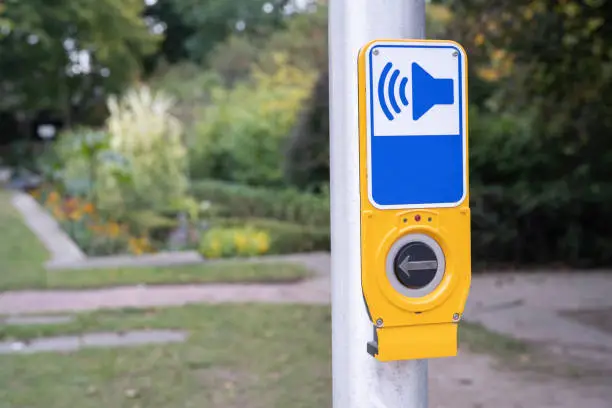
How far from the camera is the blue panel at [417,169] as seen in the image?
8.07 ft

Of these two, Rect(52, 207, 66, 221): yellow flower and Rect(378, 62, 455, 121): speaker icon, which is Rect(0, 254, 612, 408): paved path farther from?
Rect(52, 207, 66, 221): yellow flower

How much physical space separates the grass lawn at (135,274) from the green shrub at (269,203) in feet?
13.0

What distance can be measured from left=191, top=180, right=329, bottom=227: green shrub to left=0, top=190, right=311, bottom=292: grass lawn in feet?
13.0

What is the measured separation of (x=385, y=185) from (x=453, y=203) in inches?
8.1

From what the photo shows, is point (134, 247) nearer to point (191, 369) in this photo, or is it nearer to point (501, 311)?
point (501, 311)

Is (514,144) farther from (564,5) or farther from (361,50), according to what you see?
A: (361,50)

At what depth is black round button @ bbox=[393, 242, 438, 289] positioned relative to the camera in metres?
2.50

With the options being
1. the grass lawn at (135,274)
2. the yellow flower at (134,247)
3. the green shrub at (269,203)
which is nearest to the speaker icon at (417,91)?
Result: the grass lawn at (135,274)

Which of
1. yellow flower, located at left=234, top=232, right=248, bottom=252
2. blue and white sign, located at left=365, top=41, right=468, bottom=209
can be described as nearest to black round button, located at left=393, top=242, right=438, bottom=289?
blue and white sign, located at left=365, top=41, right=468, bottom=209

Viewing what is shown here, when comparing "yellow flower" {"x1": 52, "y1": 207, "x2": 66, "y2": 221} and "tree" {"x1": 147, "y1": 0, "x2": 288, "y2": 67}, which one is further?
"tree" {"x1": 147, "y1": 0, "x2": 288, "y2": 67}

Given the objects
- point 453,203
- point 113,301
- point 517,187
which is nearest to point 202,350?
point 113,301

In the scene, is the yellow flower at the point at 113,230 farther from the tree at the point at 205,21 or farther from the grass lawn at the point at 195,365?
the tree at the point at 205,21

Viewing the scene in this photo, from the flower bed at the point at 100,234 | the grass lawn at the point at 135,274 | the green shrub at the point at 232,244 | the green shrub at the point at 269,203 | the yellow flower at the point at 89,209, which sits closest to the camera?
the grass lawn at the point at 135,274

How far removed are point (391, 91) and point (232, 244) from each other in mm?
13055
